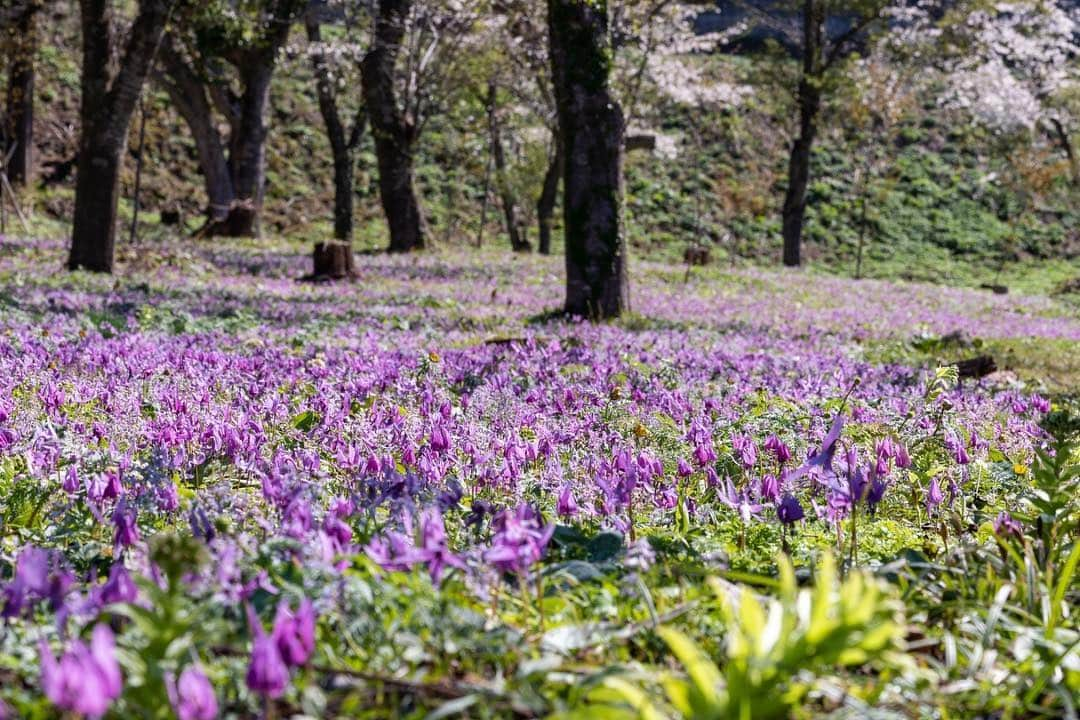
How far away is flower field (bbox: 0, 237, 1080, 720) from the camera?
1.59 m

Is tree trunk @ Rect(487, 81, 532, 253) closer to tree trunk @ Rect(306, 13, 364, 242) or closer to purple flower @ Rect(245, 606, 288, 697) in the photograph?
tree trunk @ Rect(306, 13, 364, 242)

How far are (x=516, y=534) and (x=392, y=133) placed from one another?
2461cm

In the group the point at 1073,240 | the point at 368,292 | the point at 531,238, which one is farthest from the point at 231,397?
the point at 1073,240

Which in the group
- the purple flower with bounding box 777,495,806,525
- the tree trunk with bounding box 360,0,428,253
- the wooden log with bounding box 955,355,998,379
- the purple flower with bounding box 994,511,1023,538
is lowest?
the wooden log with bounding box 955,355,998,379

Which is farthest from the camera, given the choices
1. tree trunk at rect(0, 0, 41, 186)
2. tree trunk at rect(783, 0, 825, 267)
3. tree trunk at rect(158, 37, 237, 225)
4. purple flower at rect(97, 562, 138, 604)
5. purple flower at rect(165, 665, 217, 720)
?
tree trunk at rect(783, 0, 825, 267)

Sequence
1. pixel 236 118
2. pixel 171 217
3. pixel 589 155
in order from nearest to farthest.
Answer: pixel 589 155, pixel 236 118, pixel 171 217

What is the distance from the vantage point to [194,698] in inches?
53.9

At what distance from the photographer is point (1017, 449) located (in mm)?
4723

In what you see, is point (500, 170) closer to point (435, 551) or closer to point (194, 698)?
point (435, 551)

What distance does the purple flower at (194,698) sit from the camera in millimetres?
1319

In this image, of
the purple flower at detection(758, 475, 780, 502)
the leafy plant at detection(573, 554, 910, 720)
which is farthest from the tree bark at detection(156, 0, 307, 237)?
the leafy plant at detection(573, 554, 910, 720)

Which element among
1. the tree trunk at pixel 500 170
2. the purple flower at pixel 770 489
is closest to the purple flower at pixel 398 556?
the purple flower at pixel 770 489

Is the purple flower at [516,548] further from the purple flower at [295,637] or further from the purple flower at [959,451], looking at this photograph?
the purple flower at [959,451]

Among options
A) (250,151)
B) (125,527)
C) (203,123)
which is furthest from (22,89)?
(125,527)
